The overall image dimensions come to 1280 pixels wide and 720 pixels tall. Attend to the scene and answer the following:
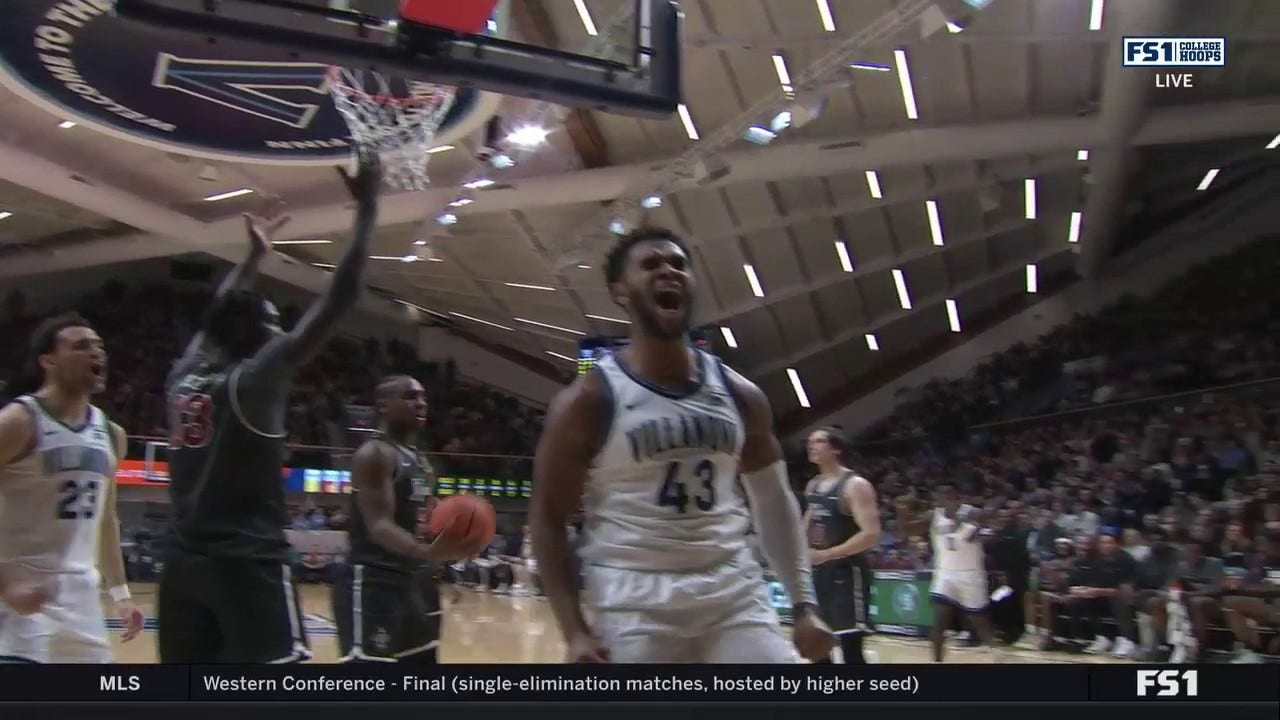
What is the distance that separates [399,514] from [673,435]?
1.44 metres

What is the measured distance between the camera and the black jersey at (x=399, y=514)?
3.20 m

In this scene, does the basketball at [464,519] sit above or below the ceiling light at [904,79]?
below

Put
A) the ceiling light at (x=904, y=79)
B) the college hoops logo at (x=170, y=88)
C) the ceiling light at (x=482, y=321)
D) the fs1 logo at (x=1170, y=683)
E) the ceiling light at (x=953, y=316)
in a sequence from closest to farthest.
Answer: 1. the fs1 logo at (x=1170, y=683)
2. the college hoops logo at (x=170, y=88)
3. the ceiling light at (x=482, y=321)
4. the ceiling light at (x=904, y=79)
5. the ceiling light at (x=953, y=316)

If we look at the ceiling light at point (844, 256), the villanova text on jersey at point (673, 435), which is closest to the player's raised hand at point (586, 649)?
the villanova text on jersey at point (673, 435)

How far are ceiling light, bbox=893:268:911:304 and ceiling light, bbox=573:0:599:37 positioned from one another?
25.8 ft

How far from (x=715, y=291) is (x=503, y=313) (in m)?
2.29

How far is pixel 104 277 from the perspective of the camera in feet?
39.8

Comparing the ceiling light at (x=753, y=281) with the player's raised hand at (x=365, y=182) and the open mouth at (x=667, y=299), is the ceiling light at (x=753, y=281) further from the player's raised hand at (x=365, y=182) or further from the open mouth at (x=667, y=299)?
the open mouth at (x=667, y=299)

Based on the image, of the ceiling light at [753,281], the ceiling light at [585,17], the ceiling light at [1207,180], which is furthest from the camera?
the ceiling light at [753,281]

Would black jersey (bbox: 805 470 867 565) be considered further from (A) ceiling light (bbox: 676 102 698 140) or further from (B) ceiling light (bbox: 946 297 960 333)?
(B) ceiling light (bbox: 946 297 960 333)

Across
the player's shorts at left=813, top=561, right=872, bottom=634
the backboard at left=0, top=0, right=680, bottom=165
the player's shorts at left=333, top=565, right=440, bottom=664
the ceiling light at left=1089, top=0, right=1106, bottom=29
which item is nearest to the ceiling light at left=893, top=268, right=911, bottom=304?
the ceiling light at left=1089, top=0, right=1106, bottom=29

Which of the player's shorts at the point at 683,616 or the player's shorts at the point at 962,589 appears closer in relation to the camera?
the player's shorts at the point at 683,616

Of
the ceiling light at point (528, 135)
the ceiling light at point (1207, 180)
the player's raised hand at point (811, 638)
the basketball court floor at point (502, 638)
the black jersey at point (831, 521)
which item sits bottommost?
the basketball court floor at point (502, 638)

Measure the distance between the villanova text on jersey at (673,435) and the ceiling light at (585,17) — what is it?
119 inches
